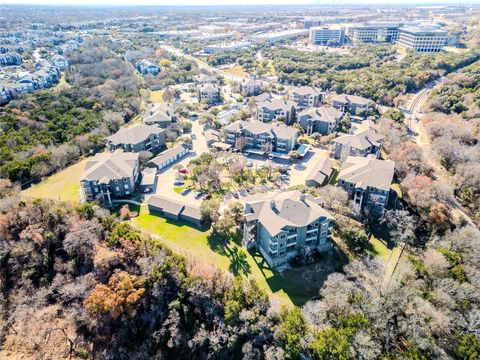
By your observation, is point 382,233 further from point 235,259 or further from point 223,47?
point 223,47

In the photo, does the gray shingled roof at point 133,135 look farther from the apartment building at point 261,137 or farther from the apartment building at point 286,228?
the apartment building at point 286,228

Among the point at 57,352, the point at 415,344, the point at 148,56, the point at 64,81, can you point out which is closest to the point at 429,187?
the point at 415,344

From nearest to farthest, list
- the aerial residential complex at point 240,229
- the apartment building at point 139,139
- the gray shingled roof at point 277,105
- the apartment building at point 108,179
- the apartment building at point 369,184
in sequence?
the aerial residential complex at point 240,229 < the apartment building at point 369,184 < the apartment building at point 108,179 < the apartment building at point 139,139 < the gray shingled roof at point 277,105

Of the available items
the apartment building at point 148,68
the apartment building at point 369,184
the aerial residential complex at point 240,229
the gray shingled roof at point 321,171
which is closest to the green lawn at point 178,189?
the aerial residential complex at point 240,229

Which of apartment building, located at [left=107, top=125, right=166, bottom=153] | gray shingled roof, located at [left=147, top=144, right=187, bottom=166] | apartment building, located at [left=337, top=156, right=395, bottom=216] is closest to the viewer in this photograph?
apartment building, located at [left=337, top=156, right=395, bottom=216]

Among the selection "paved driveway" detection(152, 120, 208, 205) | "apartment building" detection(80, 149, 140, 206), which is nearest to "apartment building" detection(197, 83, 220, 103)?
"paved driveway" detection(152, 120, 208, 205)

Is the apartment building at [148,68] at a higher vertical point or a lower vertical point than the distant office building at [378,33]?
lower

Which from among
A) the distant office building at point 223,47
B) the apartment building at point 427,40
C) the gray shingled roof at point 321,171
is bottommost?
the gray shingled roof at point 321,171

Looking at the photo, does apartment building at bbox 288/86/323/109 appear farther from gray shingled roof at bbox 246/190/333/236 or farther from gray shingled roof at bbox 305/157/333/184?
gray shingled roof at bbox 246/190/333/236
